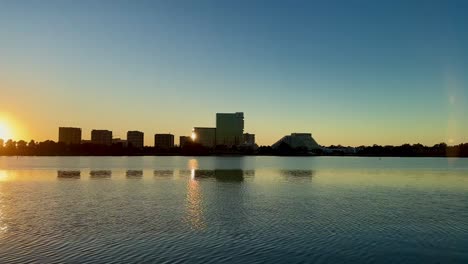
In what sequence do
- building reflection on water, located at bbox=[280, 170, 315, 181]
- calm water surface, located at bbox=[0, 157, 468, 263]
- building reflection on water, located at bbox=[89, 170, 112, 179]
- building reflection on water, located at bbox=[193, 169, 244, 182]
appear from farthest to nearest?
1. building reflection on water, located at bbox=[280, 170, 315, 181]
2. building reflection on water, located at bbox=[89, 170, 112, 179]
3. building reflection on water, located at bbox=[193, 169, 244, 182]
4. calm water surface, located at bbox=[0, 157, 468, 263]

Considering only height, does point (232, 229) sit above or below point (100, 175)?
below

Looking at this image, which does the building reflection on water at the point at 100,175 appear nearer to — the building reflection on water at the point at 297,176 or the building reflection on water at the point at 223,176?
the building reflection on water at the point at 223,176

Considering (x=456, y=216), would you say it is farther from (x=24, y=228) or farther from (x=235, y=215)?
(x=24, y=228)

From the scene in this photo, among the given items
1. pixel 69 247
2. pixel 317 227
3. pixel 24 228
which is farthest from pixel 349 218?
pixel 24 228

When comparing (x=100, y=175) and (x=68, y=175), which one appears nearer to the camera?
(x=100, y=175)

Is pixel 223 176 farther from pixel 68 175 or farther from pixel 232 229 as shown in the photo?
pixel 232 229

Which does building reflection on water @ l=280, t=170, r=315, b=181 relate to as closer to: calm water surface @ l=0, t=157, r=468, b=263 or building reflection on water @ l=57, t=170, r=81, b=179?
calm water surface @ l=0, t=157, r=468, b=263

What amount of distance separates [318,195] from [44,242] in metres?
36.3

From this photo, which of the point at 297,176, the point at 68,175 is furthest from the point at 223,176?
the point at 68,175

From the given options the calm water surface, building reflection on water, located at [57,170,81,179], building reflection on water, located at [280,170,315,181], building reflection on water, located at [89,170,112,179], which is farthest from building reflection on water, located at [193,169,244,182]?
the calm water surface

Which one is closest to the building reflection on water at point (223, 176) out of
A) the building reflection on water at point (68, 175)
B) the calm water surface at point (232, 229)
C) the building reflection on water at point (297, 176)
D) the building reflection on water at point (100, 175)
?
the building reflection on water at point (297, 176)

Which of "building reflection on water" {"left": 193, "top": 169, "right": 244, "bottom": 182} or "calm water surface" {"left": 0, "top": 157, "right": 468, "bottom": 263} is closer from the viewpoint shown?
"calm water surface" {"left": 0, "top": 157, "right": 468, "bottom": 263}

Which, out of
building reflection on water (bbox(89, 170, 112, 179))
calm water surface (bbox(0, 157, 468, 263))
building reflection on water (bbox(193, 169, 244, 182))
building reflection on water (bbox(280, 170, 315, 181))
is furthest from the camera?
building reflection on water (bbox(280, 170, 315, 181))

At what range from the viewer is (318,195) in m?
53.8
